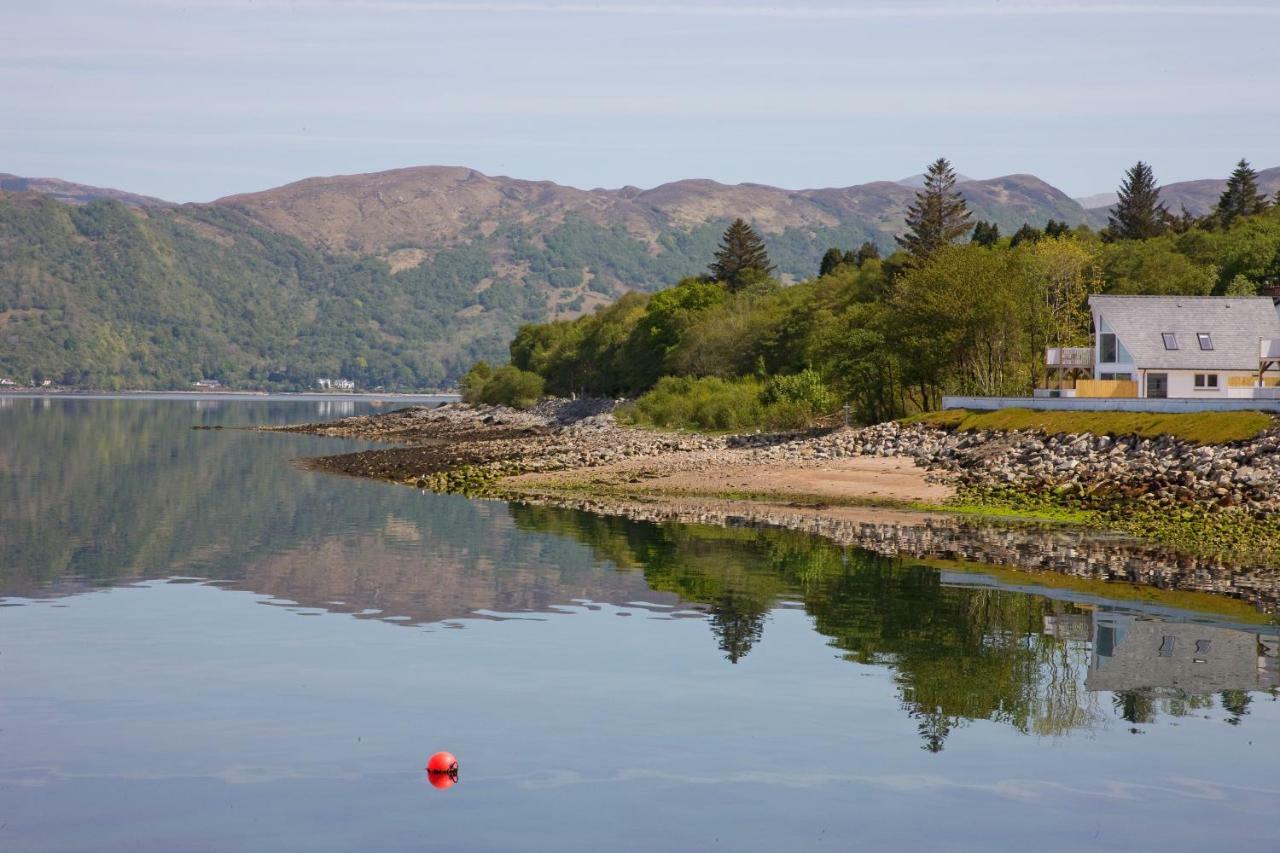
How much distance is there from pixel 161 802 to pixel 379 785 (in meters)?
2.68

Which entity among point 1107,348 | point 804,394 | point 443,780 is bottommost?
point 443,780

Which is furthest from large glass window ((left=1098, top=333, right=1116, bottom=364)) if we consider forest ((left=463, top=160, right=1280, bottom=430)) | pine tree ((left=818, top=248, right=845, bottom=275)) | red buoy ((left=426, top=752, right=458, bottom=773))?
pine tree ((left=818, top=248, right=845, bottom=275))

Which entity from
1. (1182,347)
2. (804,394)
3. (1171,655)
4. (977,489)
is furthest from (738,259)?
(1171,655)

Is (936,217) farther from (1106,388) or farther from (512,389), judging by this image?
(512,389)

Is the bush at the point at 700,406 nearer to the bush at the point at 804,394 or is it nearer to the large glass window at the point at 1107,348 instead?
the bush at the point at 804,394

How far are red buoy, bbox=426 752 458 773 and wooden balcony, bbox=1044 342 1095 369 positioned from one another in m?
63.8

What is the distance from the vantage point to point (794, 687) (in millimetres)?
24828

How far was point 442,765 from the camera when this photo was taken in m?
19.1

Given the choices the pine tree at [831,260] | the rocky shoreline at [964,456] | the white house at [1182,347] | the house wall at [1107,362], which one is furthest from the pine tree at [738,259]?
the white house at [1182,347]

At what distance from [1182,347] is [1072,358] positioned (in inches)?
259

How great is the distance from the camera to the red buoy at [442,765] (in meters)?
19.1

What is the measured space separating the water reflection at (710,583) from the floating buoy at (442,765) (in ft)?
22.1

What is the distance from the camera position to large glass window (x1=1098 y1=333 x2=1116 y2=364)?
2921 inches

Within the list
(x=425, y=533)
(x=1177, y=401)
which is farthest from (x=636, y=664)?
(x=1177, y=401)
